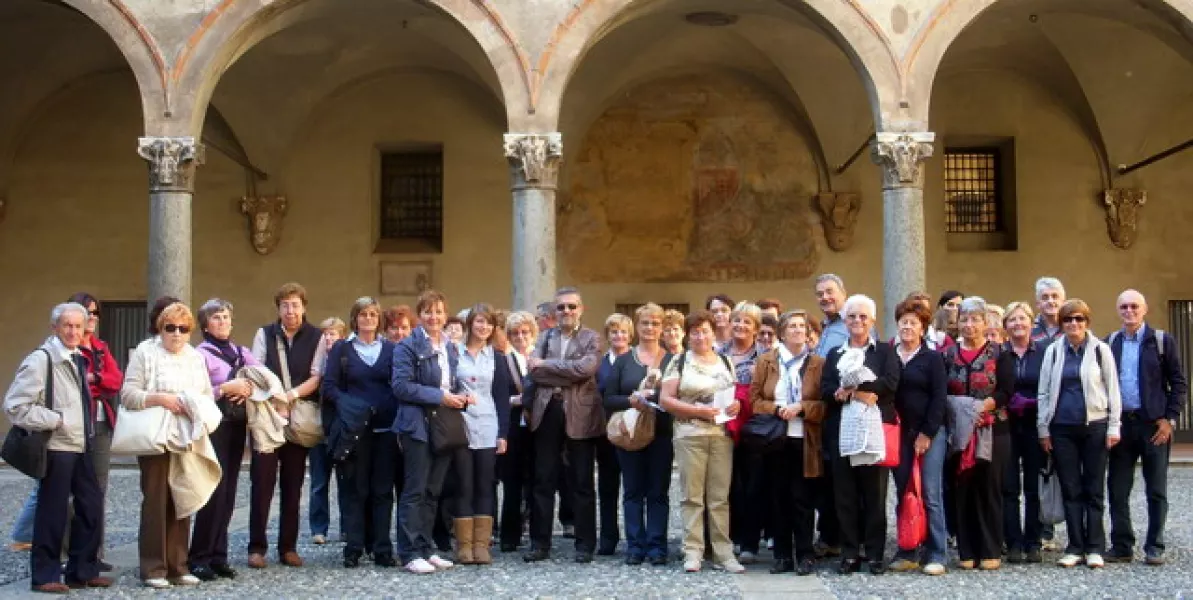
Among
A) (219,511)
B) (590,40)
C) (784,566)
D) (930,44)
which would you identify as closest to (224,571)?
(219,511)

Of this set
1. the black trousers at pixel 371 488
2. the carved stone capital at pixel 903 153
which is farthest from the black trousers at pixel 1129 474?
the carved stone capital at pixel 903 153

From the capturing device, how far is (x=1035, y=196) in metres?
18.3

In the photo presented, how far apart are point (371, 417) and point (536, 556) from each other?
137 centimetres

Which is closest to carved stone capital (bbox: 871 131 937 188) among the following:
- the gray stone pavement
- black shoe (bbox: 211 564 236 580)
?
the gray stone pavement

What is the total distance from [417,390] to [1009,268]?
41.6 ft

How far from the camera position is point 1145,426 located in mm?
A: 8062

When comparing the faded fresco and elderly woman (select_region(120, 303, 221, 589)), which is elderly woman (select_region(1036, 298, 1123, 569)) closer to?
elderly woman (select_region(120, 303, 221, 589))

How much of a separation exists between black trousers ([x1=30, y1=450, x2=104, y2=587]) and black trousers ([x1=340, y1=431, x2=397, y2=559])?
1415mm

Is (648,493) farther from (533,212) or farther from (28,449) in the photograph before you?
(533,212)

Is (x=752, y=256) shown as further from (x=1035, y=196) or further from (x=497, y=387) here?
(x=497, y=387)

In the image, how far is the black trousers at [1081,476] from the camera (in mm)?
7852

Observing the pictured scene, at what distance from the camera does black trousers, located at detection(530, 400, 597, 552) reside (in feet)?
26.6

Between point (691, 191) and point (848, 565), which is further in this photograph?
point (691, 191)

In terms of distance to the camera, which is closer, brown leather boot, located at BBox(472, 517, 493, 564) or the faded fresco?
brown leather boot, located at BBox(472, 517, 493, 564)
